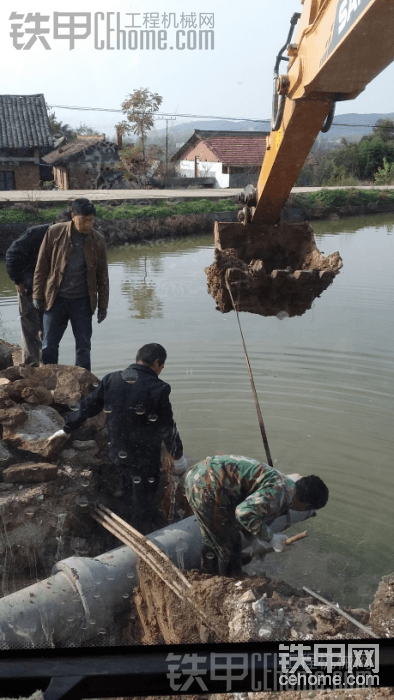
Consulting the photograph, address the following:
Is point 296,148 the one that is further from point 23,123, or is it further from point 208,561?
point 23,123

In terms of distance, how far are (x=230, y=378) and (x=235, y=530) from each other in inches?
161

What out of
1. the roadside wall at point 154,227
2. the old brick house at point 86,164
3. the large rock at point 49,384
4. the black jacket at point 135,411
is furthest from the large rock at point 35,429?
the old brick house at point 86,164

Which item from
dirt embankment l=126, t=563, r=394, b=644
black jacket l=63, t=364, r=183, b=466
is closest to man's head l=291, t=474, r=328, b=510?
dirt embankment l=126, t=563, r=394, b=644

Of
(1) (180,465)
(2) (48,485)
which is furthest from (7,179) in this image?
(1) (180,465)

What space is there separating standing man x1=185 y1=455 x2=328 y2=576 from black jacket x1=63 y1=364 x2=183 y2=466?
1.48 ft

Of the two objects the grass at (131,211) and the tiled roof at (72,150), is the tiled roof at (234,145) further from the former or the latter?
the tiled roof at (72,150)

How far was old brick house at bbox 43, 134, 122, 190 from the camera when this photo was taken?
72.3 feet

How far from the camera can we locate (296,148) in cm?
425

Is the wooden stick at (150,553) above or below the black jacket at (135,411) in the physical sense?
below

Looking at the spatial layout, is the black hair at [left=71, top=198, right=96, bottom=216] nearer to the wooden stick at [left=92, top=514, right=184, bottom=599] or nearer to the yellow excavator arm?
the yellow excavator arm

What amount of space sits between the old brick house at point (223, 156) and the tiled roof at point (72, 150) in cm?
482

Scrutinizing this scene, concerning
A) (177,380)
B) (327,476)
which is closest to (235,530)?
(327,476)

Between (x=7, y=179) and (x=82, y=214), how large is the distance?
17437 mm

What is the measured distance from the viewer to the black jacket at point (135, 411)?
369cm
